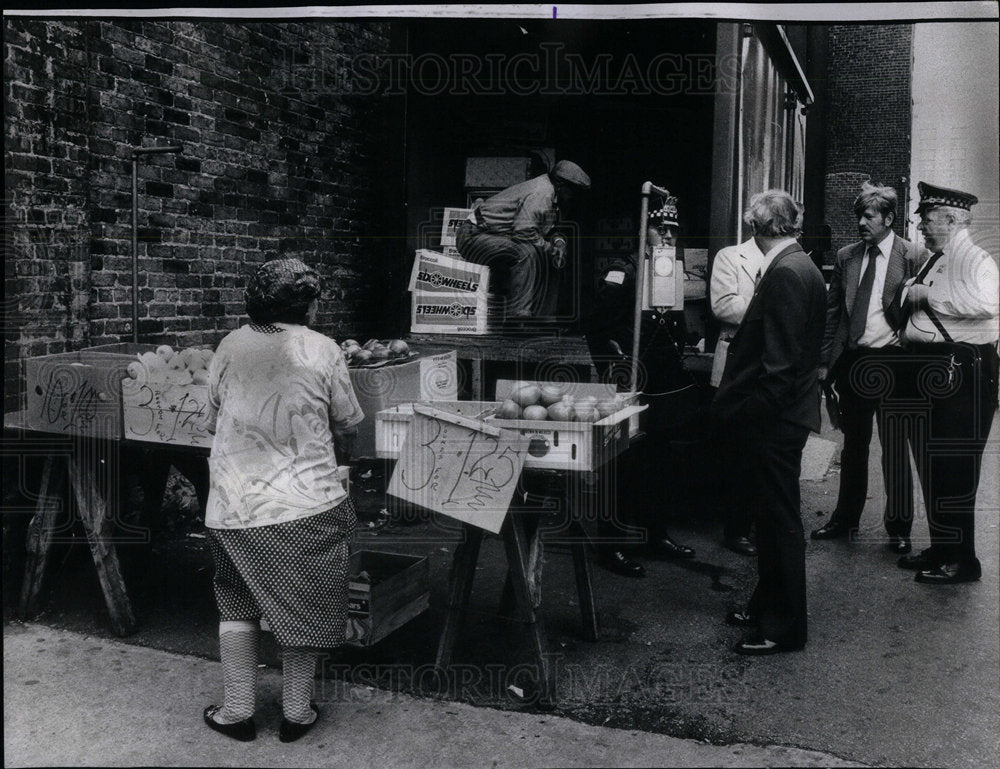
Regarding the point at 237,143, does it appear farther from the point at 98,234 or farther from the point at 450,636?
the point at 450,636

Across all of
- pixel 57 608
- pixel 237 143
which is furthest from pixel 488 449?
pixel 237 143

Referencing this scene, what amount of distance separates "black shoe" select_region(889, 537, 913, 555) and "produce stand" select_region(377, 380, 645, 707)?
2743mm

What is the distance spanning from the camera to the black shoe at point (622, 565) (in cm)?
517

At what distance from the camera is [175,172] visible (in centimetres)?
559

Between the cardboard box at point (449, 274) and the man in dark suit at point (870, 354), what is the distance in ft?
7.61

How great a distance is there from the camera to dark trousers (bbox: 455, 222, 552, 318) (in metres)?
6.49

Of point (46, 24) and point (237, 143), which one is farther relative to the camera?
point (237, 143)

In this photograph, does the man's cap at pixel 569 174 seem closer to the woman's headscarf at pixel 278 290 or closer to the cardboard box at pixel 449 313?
the cardboard box at pixel 449 313

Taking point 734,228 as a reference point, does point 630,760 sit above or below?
below

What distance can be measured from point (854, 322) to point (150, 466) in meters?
4.01

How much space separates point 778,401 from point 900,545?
225 centimetres

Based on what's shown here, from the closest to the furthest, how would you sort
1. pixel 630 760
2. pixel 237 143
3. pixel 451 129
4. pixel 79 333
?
pixel 630 760 → pixel 79 333 → pixel 237 143 → pixel 451 129

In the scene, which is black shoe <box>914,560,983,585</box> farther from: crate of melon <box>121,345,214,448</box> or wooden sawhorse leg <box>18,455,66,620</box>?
wooden sawhorse leg <box>18,455,66,620</box>

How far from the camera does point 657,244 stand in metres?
5.79
